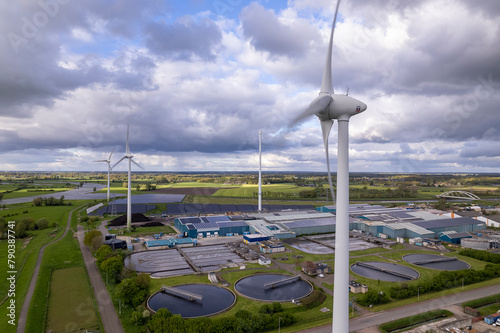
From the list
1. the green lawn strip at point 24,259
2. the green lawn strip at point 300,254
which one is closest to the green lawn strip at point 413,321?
the green lawn strip at point 300,254

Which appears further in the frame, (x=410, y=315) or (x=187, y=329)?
(x=410, y=315)

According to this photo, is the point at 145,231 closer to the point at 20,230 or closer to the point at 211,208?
the point at 20,230

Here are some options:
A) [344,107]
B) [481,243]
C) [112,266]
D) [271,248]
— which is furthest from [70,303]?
[481,243]

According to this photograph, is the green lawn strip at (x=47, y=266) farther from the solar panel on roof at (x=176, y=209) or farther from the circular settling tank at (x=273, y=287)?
the solar panel on roof at (x=176, y=209)

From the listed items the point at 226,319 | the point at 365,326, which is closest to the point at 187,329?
the point at 226,319

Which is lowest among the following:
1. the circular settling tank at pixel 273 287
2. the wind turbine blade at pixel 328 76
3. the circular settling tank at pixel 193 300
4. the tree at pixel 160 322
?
the circular settling tank at pixel 193 300

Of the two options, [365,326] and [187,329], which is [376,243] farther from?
[187,329]
